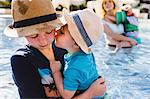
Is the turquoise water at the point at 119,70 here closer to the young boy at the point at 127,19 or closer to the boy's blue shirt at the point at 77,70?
the young boy at the point at 127,19

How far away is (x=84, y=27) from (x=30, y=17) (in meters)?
0.47

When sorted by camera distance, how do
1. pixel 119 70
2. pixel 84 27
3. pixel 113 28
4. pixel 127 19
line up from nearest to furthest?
pixel 84 27 < pixel 119 70 < pixel 127 19 < pixel 113 28

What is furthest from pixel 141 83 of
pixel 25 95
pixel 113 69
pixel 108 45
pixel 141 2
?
pixel 141 2

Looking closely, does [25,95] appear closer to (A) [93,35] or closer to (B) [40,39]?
(B) [40,39]

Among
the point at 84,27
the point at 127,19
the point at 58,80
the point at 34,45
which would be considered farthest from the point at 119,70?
the point at 34,45

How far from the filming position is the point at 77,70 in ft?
8.82

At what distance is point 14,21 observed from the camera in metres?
2.57

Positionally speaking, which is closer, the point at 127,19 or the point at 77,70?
the point at 77,70

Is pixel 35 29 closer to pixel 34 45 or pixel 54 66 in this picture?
pixel 34 45

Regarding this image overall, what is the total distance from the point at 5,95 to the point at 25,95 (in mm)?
2349

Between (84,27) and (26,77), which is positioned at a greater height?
(84,27)

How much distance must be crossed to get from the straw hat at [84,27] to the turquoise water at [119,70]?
234 cm

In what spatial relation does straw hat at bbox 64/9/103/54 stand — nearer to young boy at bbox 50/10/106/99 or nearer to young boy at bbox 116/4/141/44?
young boy at bbox 50/10/106/99

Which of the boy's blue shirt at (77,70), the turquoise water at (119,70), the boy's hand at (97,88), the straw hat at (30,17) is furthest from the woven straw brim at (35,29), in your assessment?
the turquoise water at (119,70)
